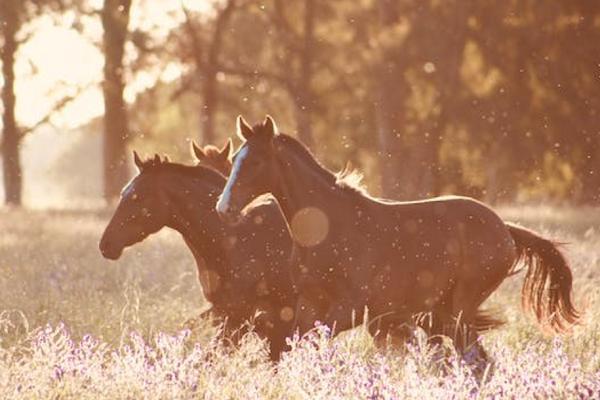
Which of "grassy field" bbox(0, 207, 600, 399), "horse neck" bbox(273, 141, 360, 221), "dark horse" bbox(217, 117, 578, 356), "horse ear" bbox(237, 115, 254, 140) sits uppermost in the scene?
"horse ear" bbox(237, 115, 254, 140)

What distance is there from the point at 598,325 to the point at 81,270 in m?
7.15

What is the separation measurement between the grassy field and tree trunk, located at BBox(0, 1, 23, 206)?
46.3 feet

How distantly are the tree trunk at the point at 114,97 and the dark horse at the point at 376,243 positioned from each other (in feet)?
73.0

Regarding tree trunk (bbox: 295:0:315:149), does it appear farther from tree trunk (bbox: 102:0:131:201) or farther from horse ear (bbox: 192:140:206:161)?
horse ear (bbox: 192:140:206:161)

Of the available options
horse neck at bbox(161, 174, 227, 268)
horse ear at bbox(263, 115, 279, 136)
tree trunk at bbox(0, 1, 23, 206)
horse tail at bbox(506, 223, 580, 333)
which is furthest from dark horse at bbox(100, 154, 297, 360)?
tree trunk at bbox(0, 1, 23, 206)

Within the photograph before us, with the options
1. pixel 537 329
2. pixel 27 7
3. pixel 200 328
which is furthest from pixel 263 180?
pixel 27 7

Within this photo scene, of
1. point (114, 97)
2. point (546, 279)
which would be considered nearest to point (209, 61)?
point (114, 97)

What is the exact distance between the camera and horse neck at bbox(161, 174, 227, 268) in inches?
336

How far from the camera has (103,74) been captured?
30.7 meters

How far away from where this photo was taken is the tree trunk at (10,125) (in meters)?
31.5

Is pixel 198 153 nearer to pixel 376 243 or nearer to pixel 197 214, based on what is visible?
pixel 197 214

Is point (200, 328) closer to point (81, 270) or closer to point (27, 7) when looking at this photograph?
point (81, 270)

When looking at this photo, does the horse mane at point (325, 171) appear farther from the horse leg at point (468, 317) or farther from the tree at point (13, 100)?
the tree at point (13, 100)

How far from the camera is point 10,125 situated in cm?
3259
